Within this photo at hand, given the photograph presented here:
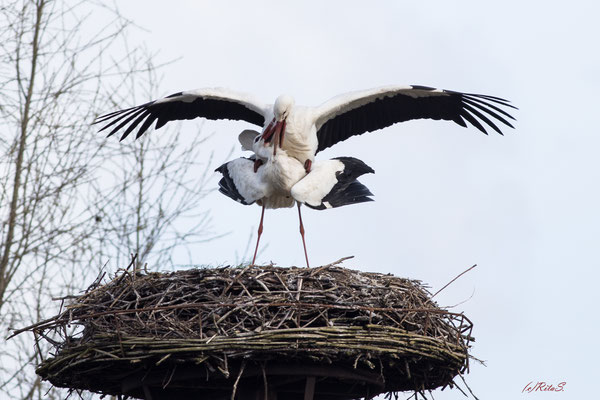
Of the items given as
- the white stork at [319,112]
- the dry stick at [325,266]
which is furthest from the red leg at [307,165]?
the dry stick at [325,266]

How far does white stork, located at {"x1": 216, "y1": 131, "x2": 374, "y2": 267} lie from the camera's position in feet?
31.4

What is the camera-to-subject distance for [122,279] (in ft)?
27.5

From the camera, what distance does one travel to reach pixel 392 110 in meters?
10.7

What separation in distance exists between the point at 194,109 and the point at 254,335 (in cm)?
391

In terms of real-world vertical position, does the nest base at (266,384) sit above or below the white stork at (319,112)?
below

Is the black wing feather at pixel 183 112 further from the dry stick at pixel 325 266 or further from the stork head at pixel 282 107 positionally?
the dry stick at pixel 325 266

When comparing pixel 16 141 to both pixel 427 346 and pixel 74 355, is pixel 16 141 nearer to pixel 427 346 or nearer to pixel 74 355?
pixel 74 355

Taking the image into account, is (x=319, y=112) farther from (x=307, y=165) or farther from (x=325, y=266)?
(x=325, y=266)

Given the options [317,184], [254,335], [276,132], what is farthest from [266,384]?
[276,132]

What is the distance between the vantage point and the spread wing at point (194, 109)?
34.2ft

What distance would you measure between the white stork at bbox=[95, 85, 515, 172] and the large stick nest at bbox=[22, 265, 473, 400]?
203 cm

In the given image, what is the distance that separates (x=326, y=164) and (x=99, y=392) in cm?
278

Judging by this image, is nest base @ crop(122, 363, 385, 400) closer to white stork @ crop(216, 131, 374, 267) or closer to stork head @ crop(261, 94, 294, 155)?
white stork @ crop(216, 131, 374, 267)

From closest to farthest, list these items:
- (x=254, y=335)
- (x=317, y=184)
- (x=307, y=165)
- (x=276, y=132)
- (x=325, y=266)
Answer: (x=254, y=335), (x=325, y=266), (x=317, y=184), (x=276, y=132), (x=307, y=165)
